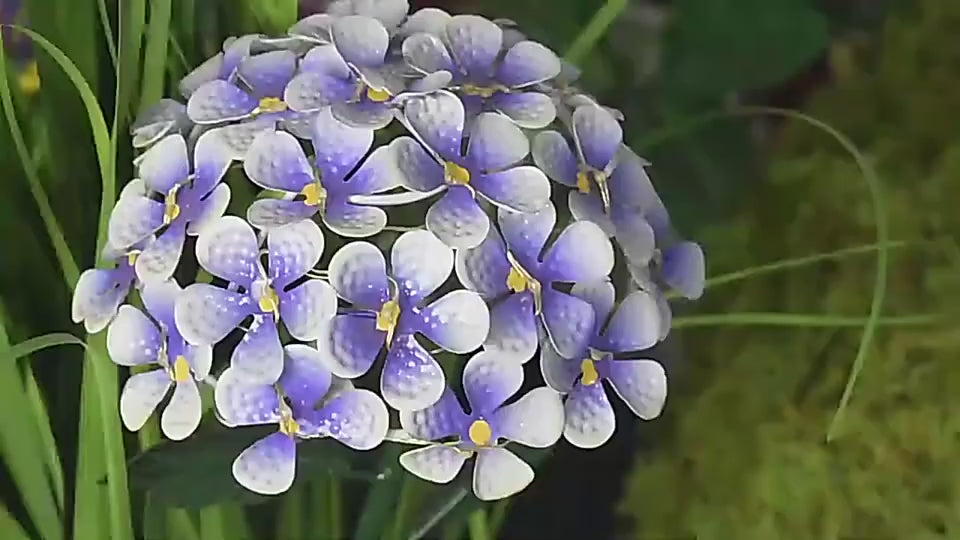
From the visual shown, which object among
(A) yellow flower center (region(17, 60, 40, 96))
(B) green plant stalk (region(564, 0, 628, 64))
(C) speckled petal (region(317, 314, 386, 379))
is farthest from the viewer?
(A) yellow flower center (region(17, 60, 40, 96))

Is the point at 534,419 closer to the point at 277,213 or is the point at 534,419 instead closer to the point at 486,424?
the point at 486,424

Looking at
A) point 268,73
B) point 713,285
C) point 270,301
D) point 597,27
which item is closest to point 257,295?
point 270,301

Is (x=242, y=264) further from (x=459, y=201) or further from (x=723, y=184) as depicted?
(x=723, y=184)

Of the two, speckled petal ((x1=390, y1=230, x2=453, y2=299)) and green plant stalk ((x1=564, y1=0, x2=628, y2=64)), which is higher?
green plant stalk ((x1=564, y1=0, x2=628, y2=64))

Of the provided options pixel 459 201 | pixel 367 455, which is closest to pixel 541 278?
pixel 459 201

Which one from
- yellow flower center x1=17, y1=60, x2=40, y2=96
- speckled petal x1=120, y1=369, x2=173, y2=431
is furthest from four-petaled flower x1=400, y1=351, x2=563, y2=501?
yellow flower center x1=17, y1=60, x2=40, y2=96

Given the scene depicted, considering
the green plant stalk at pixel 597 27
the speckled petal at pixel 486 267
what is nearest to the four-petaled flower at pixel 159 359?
the speckled petal at pixel 486 267

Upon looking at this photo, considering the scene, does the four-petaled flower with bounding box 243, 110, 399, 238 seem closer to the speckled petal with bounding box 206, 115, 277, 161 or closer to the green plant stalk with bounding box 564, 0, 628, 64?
the speckled petal with bounding box 206, 115, 277, 161
